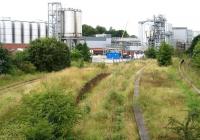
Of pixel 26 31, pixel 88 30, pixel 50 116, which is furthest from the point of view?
pixel 88 30

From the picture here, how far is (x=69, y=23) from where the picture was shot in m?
99.9

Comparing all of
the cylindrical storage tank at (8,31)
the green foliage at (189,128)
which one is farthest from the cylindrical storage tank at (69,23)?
the green foliage at (189,128)

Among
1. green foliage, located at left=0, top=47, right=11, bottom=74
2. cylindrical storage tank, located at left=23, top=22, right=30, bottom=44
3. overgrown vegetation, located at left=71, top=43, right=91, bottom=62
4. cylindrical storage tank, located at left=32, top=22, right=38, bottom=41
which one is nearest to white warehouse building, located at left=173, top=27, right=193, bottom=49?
cylindrical storage tank, located at left=32, top=22, right=38, bottom=41

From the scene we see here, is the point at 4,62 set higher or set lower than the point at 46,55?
lower

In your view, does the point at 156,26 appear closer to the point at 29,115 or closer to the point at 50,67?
the point at 50,67

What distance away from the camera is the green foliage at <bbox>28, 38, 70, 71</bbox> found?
5679 centimetres

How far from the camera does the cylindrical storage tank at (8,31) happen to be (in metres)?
105

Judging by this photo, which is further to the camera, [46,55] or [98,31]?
Answer: [98,31]

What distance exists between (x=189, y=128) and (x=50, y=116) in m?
4.38

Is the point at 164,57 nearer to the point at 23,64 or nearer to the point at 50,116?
the point at 23,64

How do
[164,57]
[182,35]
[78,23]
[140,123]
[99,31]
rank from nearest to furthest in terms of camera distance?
[140,123]
[164,57]
[78,23]
[182,35]
[99,31]

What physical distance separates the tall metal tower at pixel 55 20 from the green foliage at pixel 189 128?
8522 cm

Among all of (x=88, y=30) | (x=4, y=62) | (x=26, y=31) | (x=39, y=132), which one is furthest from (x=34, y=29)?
(x=39, y=132)

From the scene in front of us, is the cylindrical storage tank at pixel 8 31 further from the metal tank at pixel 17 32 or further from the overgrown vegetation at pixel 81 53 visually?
the overgrown vegetation at pixel 81 53
